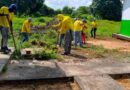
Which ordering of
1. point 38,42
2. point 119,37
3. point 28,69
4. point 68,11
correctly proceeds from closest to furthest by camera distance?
point 28,69
point 38,42
point 119,37
point 68,11

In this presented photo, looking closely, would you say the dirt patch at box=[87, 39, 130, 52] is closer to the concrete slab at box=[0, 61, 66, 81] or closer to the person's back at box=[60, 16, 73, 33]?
the person's back at box=[60, 16, 73, 33]

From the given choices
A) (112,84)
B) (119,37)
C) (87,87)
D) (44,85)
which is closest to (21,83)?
(44,85)

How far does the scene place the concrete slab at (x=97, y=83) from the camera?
6893 millimetres

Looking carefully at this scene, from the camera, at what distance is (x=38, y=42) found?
15016 mm

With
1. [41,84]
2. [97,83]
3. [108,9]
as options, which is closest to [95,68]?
[97,83]

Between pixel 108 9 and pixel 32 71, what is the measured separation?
39511 millimetres

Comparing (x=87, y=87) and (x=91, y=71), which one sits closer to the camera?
(x=87, y=87)

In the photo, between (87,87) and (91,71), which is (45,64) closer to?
(91,71)

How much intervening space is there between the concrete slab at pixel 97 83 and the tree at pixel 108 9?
130 ft

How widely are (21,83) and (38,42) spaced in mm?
7622

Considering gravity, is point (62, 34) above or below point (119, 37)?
above

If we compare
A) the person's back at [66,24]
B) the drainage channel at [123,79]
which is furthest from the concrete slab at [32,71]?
the person's back at [66,24]

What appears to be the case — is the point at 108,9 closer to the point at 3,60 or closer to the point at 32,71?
the point at 3,60

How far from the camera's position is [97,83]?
7.24 m
